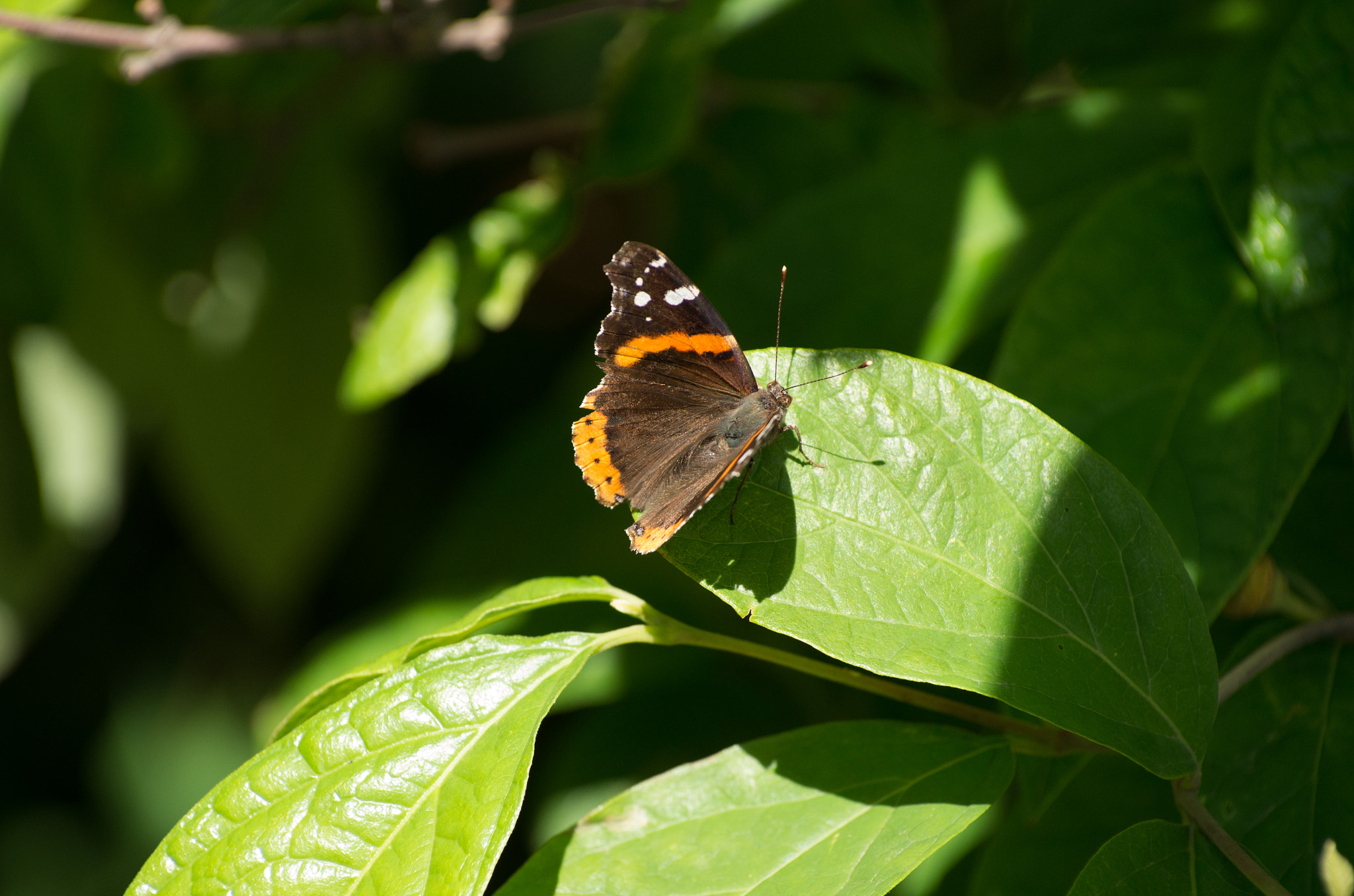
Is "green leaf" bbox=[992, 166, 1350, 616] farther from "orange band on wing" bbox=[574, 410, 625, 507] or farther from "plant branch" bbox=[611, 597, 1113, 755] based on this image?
"orange band on wing" bbox=[574, 410, 625, 507]

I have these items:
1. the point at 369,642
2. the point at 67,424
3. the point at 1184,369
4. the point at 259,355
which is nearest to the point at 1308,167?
the point at 1184,369

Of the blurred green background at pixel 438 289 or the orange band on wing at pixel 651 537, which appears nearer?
the orange band on wing at pixel 651 537

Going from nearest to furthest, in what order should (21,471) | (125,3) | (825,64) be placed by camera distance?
(125,3)
(825,64)
(21,471)

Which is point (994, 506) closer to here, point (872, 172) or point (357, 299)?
point (872, 172)

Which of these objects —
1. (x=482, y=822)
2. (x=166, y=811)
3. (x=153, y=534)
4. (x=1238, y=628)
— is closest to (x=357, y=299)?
(x=153, y=534)

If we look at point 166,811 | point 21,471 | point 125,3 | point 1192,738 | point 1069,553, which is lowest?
point 166,811

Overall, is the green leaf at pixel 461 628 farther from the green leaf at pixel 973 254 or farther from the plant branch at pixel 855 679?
the green leaf at pixel 973 254

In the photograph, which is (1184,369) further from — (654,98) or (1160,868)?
(654,98)

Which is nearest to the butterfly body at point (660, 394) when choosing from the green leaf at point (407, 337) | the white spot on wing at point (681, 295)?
the white spot on wing at point (681, 295)
